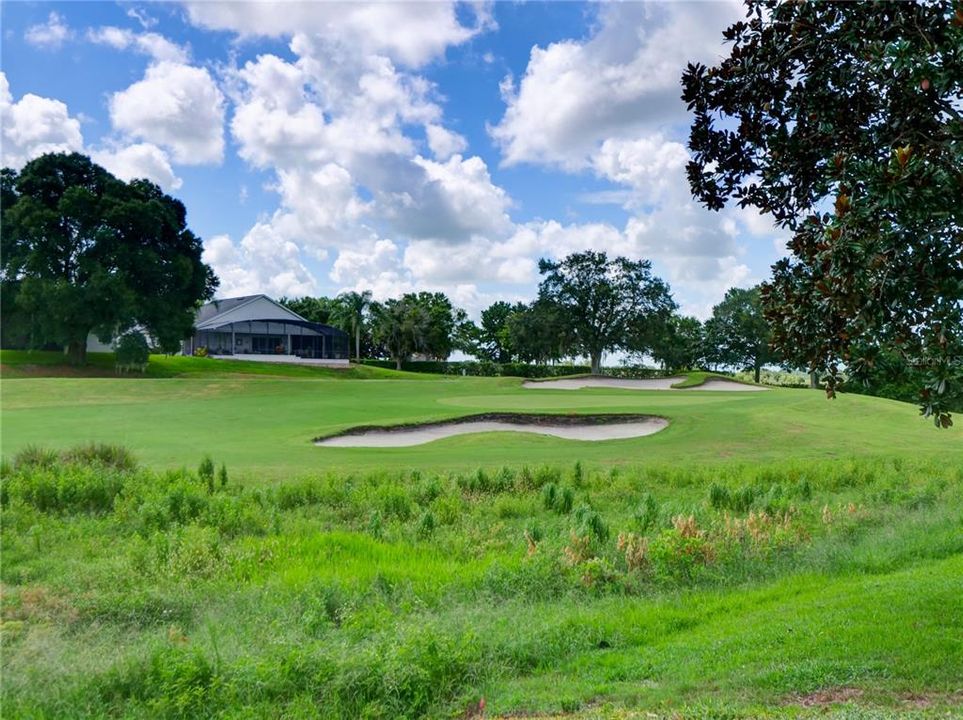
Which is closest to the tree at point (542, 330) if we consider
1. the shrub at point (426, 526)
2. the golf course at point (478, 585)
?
the golf course at point (478, 585)

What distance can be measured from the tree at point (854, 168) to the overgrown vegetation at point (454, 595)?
7.72 ft

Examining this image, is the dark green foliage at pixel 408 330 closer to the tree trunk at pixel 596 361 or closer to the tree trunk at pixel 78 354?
the tree trunk at pixel 596 361

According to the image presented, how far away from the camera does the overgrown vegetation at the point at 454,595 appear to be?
507 centimetres

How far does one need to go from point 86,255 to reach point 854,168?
4818 cm

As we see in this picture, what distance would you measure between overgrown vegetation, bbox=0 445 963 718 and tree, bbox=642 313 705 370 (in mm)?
50605

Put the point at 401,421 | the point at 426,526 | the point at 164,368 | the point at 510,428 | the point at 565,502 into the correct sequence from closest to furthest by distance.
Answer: the point at 426,526 → the point at 565,502 → the point at 401,421 → the point at 510,428 → the point at 164,368

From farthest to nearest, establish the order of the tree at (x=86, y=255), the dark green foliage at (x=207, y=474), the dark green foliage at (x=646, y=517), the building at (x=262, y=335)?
the building at (x=262, y=335) < the tree at (x=86, y=255) < the dark green foliage at (x=207, y=474) < the dark green foliage at (x=646, y=517)

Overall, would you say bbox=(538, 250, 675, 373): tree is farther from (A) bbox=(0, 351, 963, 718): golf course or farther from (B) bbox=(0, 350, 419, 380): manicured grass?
(A) bbox=(0, 351, 963, 718): golf course

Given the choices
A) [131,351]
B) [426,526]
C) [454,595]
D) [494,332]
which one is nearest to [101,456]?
[426,526]

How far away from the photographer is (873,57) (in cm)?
543

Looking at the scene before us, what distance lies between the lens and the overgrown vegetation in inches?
199

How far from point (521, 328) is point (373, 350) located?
1194 inches

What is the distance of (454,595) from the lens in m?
7.39

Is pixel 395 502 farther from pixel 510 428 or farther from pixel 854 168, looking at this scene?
pixel 510 428
